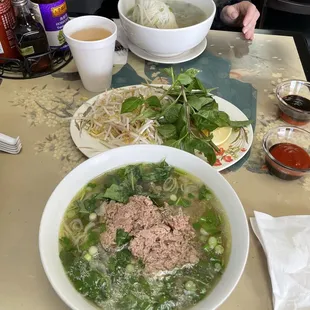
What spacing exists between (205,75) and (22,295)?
3.80 feet

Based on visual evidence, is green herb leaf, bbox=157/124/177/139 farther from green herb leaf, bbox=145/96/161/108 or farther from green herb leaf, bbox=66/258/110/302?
green herb leaf, bbox=66/258/110/302

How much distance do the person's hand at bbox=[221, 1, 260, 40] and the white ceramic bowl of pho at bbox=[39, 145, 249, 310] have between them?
3.48ft

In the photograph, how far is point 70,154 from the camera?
1.32 meters

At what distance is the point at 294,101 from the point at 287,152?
298mm

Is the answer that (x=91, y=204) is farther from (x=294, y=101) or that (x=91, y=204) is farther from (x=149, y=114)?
(x=294, y=101)

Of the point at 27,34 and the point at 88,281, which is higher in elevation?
the point at 27,34

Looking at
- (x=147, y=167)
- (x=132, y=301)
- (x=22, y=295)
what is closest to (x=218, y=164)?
(x=147, y=167)

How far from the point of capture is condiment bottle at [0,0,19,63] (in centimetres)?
150

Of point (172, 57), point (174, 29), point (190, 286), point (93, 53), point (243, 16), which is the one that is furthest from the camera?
point (243, 16)

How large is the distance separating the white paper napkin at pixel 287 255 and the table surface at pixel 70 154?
4 cm

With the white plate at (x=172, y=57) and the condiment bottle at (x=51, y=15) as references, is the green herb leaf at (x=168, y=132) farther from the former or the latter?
the condiment bottle at (x=51, y=15)

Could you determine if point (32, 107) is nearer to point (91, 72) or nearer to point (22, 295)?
point (91, 72)

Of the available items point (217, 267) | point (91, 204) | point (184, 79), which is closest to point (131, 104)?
point (184, 79)

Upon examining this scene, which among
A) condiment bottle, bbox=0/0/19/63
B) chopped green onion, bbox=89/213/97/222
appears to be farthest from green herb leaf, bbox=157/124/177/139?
condiment bottle, bbox=0/0/19/63
